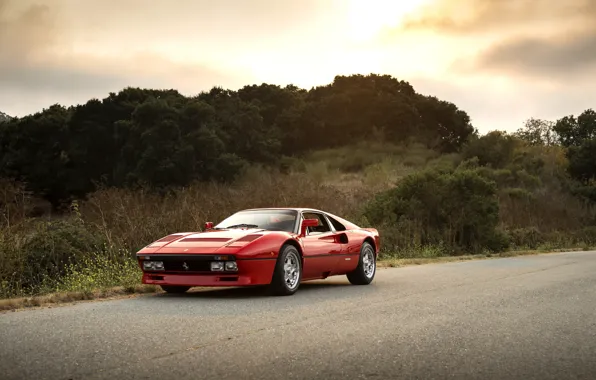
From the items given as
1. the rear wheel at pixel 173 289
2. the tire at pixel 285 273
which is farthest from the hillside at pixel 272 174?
the tire at pixel 285 273

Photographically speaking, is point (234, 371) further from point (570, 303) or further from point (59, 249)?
point (59, 249)

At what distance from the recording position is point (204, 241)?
11.1 meters

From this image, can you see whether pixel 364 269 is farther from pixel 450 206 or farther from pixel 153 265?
pixel 450 206

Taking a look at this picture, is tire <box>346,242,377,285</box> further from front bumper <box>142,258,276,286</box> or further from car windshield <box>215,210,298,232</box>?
front bumper <box>142,258,276,286</box>

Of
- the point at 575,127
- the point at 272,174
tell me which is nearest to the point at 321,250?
the point at 272,174

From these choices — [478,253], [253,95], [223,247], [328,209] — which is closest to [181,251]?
[223,247]

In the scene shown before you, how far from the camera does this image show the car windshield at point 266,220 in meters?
12.1

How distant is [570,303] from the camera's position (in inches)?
421

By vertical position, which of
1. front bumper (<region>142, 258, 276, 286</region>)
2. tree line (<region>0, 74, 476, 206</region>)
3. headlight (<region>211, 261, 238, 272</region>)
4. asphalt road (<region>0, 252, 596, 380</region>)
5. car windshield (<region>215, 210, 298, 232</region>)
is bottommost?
→ asphalt road (<region>0, 252, 596, 380</region>)

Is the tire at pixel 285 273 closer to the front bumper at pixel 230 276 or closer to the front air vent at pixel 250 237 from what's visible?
the front bumper at pixel 230 276

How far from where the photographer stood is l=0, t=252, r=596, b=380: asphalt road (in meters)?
5.79

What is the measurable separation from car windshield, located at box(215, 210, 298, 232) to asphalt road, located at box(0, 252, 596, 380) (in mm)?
1057

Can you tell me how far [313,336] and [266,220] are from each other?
5.00 meters

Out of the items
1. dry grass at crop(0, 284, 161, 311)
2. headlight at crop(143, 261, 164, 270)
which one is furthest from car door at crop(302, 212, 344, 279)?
dry grass at crop(0, 284, 161, 311)
